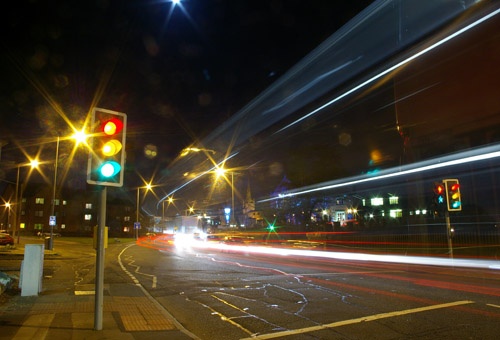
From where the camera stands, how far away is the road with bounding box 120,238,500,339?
6.32 meters

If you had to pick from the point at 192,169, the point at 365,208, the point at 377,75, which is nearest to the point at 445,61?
the point at 377,75

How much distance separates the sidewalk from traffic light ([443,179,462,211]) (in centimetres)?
1226

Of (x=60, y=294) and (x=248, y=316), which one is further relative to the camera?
(x=60, y=294)

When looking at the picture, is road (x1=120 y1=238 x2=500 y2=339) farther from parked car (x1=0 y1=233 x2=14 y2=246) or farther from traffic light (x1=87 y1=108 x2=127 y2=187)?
parked car (x1=0 y1=233 x2=14 y2=246)

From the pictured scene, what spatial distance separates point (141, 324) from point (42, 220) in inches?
3557

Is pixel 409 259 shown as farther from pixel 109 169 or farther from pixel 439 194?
pixel 109 169

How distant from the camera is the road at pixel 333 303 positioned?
6.32 meters

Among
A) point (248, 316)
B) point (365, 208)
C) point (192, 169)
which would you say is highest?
point (192, 169)

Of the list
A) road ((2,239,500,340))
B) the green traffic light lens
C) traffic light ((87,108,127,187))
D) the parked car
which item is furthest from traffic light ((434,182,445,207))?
the parked car

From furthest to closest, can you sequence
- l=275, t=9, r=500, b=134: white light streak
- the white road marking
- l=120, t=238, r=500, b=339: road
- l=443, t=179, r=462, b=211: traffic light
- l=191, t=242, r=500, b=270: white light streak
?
l=275, t=9, r=500, b=134: white light streak, l=191, t=242, r=500, b=270: white light streak, l=443, t=179, r=462, b=211: traffic light, l=120, t=238, r=500, b=339: road, the white road marking

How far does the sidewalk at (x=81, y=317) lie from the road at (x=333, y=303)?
1.63ft

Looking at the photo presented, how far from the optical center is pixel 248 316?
7477 millimetres

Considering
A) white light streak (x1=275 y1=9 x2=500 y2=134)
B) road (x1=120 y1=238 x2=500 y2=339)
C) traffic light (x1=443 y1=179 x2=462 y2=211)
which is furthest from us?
white light streak (x1=275 y1=9 x2=500 y2=134)

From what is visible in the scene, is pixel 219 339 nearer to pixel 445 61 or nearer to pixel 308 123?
pixel 445 61
